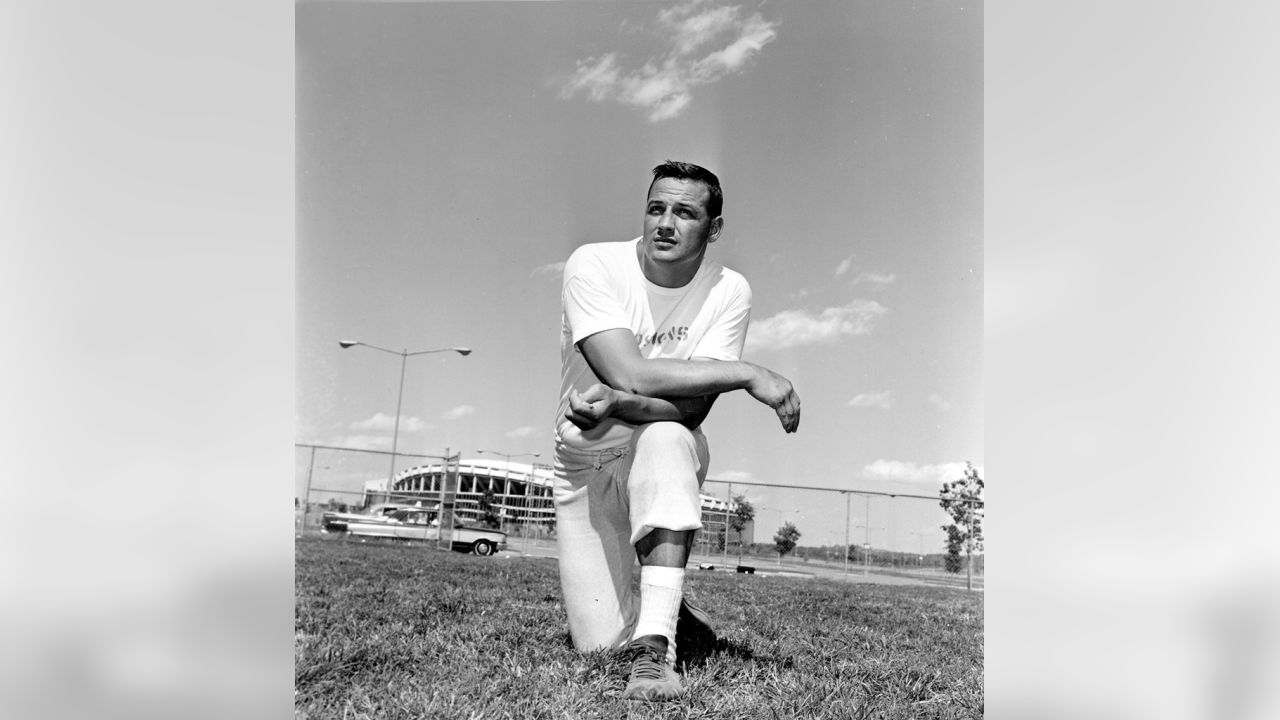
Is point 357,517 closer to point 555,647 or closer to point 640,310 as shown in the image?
point 555,647

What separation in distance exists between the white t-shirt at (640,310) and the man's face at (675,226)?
0.04 m

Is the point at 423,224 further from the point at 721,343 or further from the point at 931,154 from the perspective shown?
the point at 931,154

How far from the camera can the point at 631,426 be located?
7.65 ft

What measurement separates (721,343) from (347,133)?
1165mm

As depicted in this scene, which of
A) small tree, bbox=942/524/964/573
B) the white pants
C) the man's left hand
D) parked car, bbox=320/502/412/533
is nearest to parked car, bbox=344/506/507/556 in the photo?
parked car, bbox=320/502/412/533

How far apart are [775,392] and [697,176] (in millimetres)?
578

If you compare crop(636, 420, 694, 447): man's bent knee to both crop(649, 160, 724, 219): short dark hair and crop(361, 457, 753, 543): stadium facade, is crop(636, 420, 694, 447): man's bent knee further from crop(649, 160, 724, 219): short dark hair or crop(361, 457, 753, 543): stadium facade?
crop(649, 160, 724, 219): short dark hair

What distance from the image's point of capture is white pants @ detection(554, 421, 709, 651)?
2.17 metres

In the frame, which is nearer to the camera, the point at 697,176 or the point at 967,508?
the point at 697,176

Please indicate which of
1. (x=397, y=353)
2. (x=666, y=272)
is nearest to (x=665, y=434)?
(x=666, y=272)

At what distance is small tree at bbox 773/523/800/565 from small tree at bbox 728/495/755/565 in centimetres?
12

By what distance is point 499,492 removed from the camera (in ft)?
9.25

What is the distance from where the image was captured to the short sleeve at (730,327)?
243 cm
